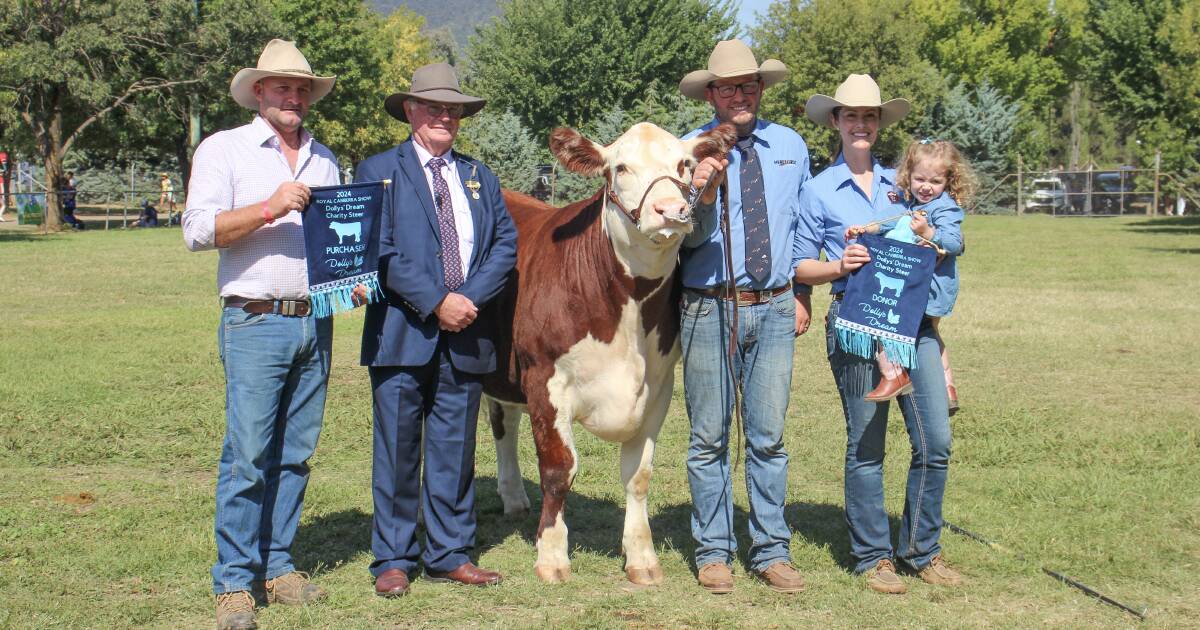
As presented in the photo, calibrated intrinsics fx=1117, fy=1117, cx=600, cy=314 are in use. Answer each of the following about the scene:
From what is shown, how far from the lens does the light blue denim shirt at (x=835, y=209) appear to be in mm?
5570

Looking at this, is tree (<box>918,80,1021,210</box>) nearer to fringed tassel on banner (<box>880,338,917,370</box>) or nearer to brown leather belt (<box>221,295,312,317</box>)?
fringed tassel on banner (<box>880,338,917,370</box>)

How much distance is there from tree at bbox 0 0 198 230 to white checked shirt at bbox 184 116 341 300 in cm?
3211

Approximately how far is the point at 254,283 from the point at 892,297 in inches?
116

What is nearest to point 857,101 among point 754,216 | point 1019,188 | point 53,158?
point 754,216

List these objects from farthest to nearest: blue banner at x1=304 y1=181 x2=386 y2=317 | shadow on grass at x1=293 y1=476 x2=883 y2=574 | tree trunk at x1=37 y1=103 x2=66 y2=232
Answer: tree trunk at x1=37 y1=103 x2=66 y2=232 → shadow on grass at x1=293 y1=476 x2=883 y2=574 → blue banner at x1=304 y1=181 x2=386 y2=317

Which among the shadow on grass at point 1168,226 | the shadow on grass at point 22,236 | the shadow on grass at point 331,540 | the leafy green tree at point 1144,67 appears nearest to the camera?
the shadow on grass at point 331,540

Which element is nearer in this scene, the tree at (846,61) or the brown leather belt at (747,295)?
the brown leather belt at (747,295)

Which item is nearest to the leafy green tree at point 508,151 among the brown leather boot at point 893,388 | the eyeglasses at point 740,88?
the eyeglasses at point 740,88

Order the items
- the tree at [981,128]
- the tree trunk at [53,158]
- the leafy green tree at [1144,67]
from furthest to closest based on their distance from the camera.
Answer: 1. the tree at [981,128]
2. the tree trunk at [53,158]
3. the leafy green tree at [1144,67]

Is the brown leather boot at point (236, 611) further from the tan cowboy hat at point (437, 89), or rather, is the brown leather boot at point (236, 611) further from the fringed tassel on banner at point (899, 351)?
the fringed tassel on banner at point (899, 351)

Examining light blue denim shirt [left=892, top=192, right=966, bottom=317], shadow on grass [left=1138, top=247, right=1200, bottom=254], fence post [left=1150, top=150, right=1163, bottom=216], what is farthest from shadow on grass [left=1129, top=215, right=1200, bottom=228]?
light blue denim shirt [left=892, top=192, right=966, bottom=317]

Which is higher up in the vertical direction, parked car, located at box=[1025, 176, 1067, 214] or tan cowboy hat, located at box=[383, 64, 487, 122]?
parked car, located at box=[1025, 176, 1067, 214]

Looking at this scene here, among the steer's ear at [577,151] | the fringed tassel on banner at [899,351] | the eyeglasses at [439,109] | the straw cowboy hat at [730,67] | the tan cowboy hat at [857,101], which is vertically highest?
the straw cowboy hat at [730,67]

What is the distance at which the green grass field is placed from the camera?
17.4 feet
